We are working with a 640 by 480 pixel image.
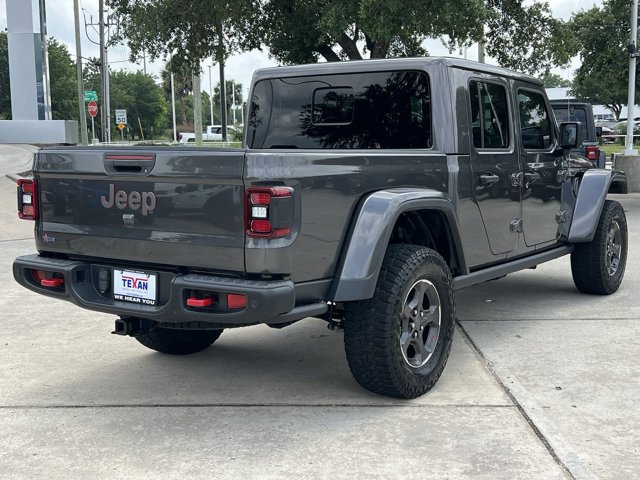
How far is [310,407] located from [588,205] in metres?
3.45

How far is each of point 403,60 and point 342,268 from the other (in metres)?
1.64

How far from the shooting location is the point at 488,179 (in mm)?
4973

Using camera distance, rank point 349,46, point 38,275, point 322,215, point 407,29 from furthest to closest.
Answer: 1. point 349,46
2. point 407,29
3. point 38,275
4. point 322,215

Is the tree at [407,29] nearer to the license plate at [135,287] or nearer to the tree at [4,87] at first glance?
the license plate at [135,287]

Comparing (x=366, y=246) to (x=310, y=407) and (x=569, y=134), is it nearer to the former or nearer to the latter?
(x=310, y=407)

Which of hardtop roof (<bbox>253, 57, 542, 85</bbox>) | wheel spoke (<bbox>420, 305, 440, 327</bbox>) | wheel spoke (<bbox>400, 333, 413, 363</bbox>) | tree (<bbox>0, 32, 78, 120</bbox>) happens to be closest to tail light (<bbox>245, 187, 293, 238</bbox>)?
wheel spoke (<bbox>400, 333, 413, 363</bbox>)

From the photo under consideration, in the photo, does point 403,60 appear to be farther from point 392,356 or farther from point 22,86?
point 22,86

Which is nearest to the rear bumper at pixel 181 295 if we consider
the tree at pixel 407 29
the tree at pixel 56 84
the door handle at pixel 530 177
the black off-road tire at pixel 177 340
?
the black off-road tire at pixel 177 340

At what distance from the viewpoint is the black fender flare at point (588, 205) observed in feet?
20.7

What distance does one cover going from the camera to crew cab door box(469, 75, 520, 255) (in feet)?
16.2

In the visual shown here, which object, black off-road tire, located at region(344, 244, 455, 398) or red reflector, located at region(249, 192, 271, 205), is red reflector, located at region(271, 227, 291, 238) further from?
black off-road tire, located at region(344, 244, 455, 398)

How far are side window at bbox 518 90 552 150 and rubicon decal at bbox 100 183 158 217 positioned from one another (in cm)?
297

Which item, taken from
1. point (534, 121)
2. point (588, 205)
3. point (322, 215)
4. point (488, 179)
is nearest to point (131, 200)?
point (322, 215)

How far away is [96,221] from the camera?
158 inches
